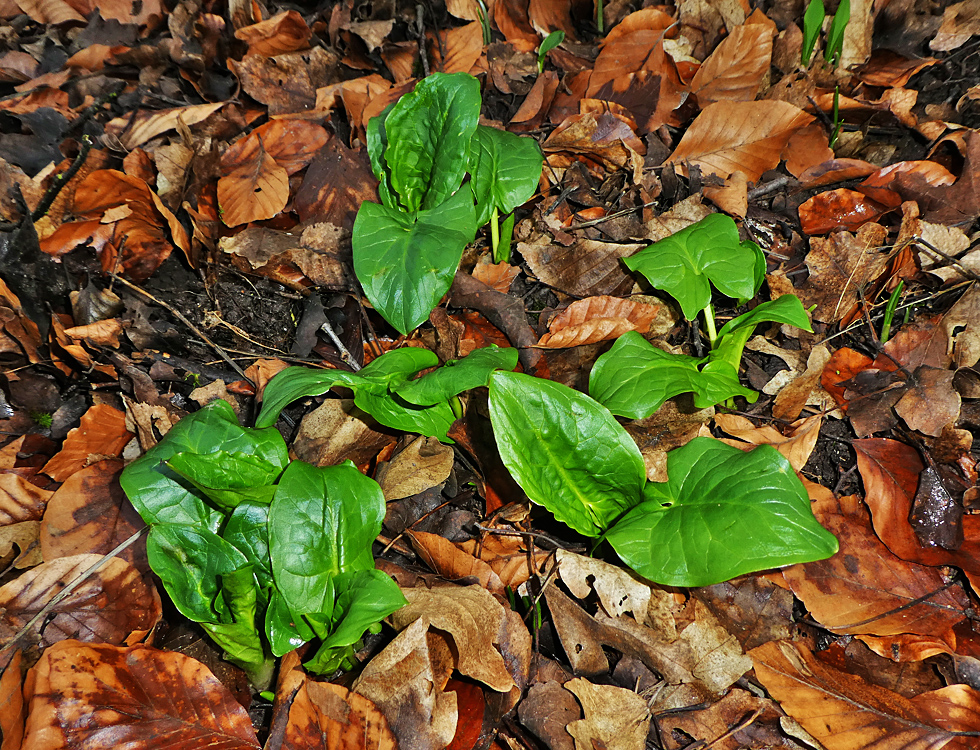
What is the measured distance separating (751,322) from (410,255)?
1015 millimetres

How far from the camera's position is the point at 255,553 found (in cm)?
150

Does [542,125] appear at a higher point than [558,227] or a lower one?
higher

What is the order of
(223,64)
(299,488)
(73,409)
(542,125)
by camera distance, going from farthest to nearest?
(223,64) → (542,125) → (73,409) → (299,488)

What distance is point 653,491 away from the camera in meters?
1.55

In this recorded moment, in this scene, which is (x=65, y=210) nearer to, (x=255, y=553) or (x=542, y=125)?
(x=255, y=553)

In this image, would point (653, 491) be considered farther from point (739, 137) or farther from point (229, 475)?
point (739, 137)

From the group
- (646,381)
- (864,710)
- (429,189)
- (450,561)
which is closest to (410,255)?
(429,189)

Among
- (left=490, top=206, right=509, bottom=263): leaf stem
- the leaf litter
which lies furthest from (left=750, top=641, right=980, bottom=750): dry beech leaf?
(left=490, top=206, right=509, bottom=263): leaf stem

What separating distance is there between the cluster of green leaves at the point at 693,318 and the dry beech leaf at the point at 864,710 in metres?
0.68

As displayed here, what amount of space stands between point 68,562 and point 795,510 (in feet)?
5.91

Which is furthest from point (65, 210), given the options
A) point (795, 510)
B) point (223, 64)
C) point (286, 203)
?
point (795, 510)

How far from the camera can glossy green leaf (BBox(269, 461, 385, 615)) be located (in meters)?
1.38

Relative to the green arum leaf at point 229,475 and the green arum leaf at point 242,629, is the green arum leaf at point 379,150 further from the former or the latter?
the green arum leaf at point 242,629

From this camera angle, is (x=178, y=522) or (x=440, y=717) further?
(x=178, y=522)
